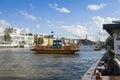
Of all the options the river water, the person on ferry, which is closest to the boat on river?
the river water

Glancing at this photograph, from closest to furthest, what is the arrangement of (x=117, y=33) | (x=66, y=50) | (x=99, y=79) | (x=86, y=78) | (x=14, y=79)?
(x=99, y=79)
(x=86, y=78)
(x=14, y=79)
(x=117, y=33)
(x=66, y=50)

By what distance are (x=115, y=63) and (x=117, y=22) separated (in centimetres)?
1254

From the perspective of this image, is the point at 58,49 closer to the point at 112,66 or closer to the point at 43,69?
the point at 43,69

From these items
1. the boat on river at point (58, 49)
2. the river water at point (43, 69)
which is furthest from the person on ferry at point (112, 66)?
the boat on river at point (58, 49)

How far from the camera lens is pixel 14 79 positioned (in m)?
26.0

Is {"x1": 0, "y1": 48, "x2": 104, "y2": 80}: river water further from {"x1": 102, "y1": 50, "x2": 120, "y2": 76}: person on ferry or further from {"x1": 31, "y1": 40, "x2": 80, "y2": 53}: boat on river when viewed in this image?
{"x1": 31, "y1": 40, "x2": 80, "y2": 53}: boat on river

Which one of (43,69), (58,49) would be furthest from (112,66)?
(58,49)

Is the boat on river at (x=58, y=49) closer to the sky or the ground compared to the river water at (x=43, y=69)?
closer to the sky

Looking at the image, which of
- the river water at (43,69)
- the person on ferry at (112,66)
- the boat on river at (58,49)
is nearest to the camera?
the person on ferry at (112,66)

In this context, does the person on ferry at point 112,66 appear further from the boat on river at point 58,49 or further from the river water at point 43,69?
the boat on river at point 58,49

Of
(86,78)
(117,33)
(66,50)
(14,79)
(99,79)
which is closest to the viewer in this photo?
(99,79)

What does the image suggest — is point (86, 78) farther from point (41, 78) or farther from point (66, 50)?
point (66, 50)

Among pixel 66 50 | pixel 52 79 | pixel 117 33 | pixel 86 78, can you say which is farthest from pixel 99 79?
pixel 66 50

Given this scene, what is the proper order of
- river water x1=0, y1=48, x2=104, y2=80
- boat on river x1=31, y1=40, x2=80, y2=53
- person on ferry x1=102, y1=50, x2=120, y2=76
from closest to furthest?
person on ferry x1=102, y1=50, x2=120, y2=76 < river water x1=0, y1=48, x2=104, y2=80 < boat on river x1=31, y1=40, x2=80, y2=53
